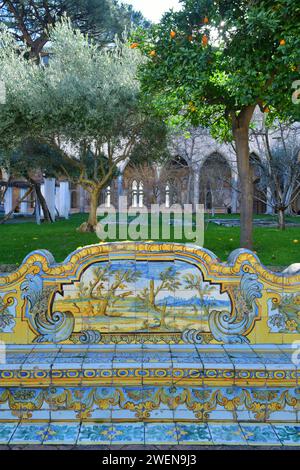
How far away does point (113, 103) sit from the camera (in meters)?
9.71

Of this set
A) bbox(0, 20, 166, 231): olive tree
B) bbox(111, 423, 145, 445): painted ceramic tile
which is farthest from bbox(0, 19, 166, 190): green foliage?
bbox(111, 423, 145, 445): painted ceramic tile

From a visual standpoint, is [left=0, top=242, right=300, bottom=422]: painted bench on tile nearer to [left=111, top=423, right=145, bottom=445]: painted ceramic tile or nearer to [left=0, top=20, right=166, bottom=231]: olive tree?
[left=111, top=423, right=145, bottom=445]: painted ceramic tile

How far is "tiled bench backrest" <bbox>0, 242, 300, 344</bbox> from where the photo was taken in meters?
3.20

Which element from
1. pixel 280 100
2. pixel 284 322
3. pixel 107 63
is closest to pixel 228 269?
pixel 284 322

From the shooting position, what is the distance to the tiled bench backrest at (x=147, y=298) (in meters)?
3.20

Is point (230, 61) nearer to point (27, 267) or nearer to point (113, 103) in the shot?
point (113, 103)

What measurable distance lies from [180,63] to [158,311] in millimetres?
4948

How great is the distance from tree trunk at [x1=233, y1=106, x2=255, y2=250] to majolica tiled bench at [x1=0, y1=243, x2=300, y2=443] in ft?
15.7

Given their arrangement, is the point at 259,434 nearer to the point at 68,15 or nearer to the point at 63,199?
the point at 68,15

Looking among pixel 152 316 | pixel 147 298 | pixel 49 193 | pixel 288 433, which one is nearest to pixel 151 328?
pixel 152 316

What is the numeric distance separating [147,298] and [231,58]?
4.93m

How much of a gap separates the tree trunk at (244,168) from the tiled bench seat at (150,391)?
5157mm

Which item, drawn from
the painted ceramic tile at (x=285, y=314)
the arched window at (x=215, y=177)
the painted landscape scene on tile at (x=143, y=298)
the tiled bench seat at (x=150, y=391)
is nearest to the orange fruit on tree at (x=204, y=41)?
the painted landscape scene on tile at (x=143, y=298)
